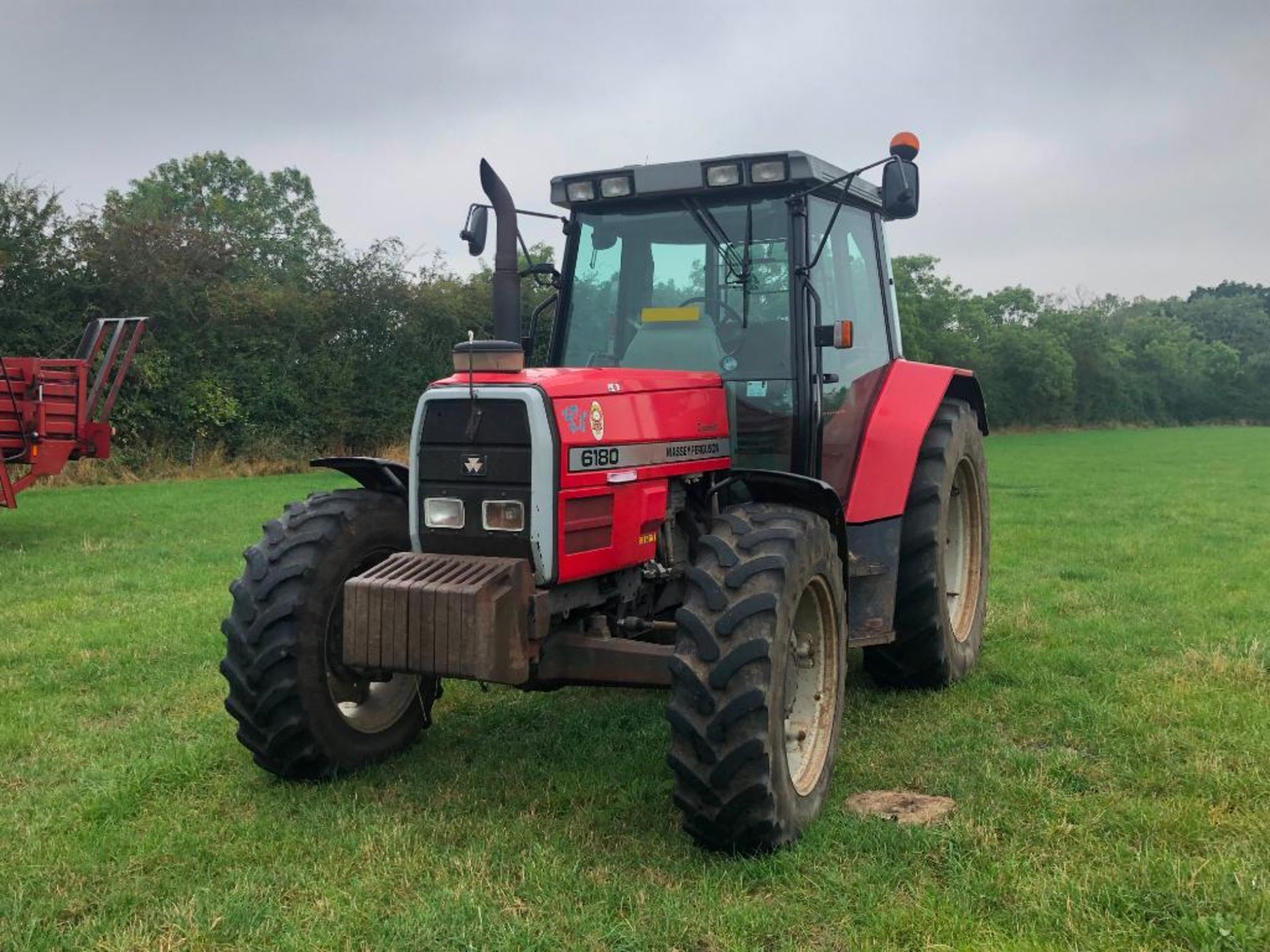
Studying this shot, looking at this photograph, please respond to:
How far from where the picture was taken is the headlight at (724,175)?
4.53 m

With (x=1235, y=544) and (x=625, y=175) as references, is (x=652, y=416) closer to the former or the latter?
(x=625, y=175)

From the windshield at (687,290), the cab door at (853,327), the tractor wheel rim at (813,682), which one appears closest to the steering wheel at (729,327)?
the windshield at (687,290)

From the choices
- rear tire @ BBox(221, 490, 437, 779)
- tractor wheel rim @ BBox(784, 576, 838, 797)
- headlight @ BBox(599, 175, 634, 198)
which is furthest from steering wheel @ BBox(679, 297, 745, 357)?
rear tire @ BBox(221, 490, 437, 779)

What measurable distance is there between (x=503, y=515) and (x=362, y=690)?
117 cm

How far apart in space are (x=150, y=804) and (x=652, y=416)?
7.69 feet

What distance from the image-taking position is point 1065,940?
2.91 meters

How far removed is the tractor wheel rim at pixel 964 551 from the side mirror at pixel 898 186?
7.03 feet

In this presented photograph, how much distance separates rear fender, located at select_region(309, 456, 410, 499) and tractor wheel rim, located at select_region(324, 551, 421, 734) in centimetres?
30

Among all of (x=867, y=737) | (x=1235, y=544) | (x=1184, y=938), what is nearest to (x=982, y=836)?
(x=1184, y=938)

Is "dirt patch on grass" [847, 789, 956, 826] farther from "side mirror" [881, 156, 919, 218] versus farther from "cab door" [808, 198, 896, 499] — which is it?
"side mirror" [881, 156, 919, 218]

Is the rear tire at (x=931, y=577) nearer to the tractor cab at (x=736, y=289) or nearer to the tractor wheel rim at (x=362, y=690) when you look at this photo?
the tractor cab at (x=736, y=289)

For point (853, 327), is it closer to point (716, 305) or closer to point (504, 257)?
point (716, 305)

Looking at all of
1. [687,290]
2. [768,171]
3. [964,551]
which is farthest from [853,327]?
[964,551]

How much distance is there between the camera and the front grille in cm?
369
